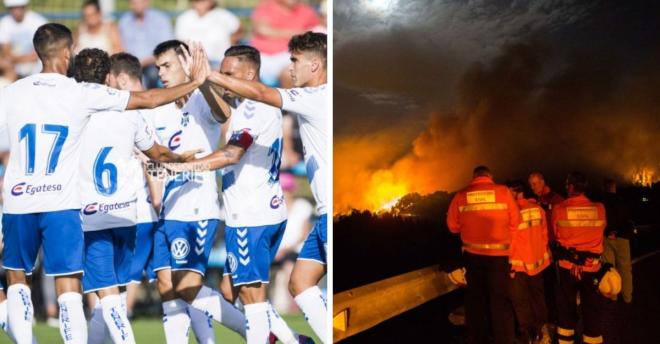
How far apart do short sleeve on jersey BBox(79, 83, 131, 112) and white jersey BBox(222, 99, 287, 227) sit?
48cm

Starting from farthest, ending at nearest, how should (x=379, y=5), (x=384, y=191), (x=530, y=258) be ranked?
(x=530, y=258) → (x=384, y=191) → (x=379, y=5)

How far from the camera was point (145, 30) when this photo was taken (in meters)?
2.45

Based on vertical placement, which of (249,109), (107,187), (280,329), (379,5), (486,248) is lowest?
(280,329)

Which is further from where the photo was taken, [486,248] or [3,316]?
[486,248]

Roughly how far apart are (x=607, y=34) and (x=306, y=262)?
2.19 m

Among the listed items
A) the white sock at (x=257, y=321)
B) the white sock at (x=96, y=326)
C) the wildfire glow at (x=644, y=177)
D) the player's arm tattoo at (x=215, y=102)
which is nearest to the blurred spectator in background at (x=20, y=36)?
the player's arm tattoo at (x=215, y=102)

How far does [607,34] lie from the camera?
3.18m

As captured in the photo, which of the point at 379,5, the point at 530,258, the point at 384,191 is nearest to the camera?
the point at 379,5

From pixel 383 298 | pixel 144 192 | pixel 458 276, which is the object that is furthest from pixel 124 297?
pixel 458 276

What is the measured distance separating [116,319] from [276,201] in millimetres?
870

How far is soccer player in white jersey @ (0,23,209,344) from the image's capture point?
2396 mm

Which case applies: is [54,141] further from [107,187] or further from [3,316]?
[3,316]

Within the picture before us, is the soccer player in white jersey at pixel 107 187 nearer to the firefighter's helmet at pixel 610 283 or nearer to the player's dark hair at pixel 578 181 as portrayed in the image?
the player's dark hair at pixel 578 181

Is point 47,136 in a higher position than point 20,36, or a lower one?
lower
